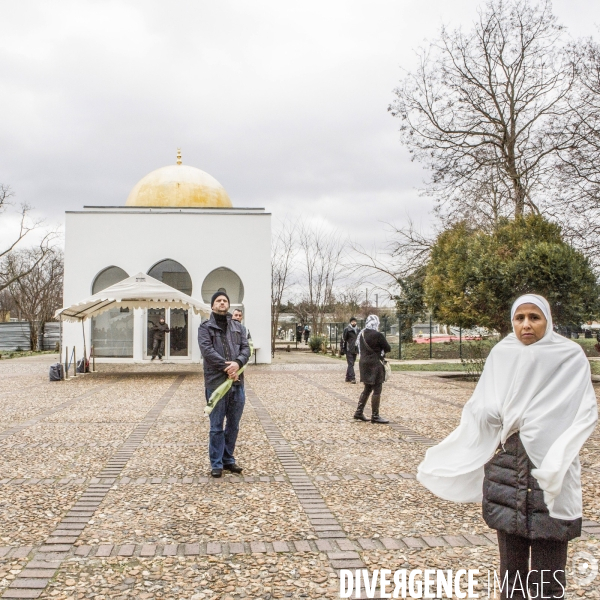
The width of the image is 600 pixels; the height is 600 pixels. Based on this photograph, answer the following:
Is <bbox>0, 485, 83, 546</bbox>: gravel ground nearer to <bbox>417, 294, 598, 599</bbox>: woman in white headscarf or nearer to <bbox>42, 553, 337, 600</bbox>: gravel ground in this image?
<bbox>42, 553, 337, 600</bbox>: gravel ground

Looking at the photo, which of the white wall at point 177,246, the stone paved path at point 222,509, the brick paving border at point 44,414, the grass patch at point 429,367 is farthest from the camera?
the white wall at point 177,246

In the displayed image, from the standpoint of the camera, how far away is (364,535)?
463 cm

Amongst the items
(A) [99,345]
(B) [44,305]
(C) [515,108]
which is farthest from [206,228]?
(B) [44,305]

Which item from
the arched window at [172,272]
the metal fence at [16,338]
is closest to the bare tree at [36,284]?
the metal fence at [16,338]

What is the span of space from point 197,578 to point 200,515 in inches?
51.0

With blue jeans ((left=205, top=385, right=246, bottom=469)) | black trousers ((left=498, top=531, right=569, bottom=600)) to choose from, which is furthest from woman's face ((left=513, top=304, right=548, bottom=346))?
blue jeans ((left=205, top=385, right=246, bottom=469))

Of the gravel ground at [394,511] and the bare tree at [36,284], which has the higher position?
the bare tree at [36,284]

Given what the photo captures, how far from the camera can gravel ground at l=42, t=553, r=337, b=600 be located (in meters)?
3.65

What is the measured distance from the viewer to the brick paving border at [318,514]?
13.8ft

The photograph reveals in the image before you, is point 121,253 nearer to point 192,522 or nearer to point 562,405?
point 192,522

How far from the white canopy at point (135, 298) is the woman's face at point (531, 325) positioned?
51.5 feet

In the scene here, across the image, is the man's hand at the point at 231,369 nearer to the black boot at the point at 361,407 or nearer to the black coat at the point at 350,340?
the black boot at the point at 361,407

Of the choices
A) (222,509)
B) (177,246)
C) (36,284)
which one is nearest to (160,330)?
(177,246)

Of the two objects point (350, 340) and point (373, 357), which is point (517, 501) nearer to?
point (373, 357)
